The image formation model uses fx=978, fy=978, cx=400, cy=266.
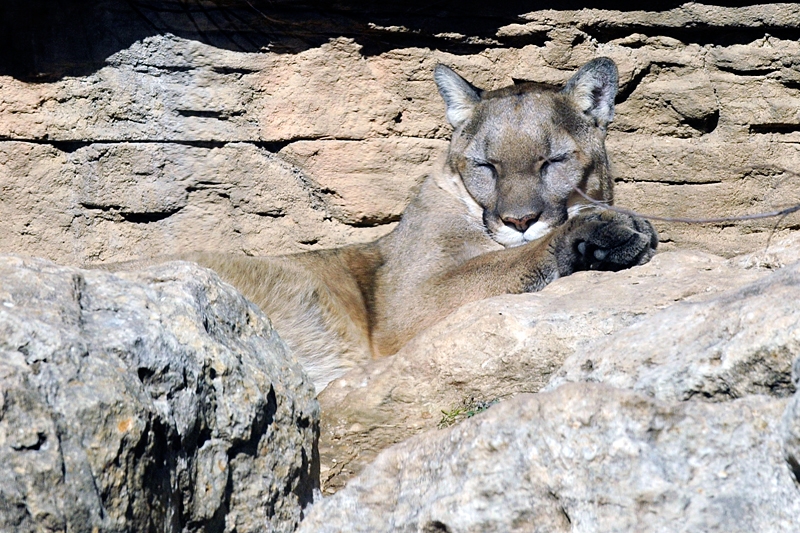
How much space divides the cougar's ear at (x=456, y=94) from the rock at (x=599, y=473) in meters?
3.92

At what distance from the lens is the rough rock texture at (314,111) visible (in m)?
6.17

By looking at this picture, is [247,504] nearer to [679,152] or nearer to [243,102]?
[243,102]

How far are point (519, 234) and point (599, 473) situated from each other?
11.2 feet

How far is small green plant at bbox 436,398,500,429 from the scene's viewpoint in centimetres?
379

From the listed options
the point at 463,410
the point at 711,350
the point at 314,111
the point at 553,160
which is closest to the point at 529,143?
the point at 553,160

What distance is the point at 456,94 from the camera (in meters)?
6.14

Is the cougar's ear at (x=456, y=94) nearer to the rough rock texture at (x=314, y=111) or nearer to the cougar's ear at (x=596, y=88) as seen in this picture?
the rough rock texture at (x=314, y=111)

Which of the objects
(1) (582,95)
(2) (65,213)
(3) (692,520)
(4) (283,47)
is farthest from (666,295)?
(2) (65,213)

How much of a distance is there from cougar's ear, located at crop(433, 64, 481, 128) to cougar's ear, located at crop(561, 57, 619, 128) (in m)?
0.58

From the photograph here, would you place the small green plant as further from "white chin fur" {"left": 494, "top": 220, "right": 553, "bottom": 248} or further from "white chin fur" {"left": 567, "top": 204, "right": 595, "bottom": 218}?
"white chin fur" {"left": 567, "top": 204, "right": 595, "bottom": 218}

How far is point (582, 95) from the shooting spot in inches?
238

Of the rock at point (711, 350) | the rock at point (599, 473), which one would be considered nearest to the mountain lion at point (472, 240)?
the rock at point (711, 350)

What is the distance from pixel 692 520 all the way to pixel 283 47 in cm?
488

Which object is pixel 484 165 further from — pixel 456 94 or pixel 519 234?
pixel 519 234
